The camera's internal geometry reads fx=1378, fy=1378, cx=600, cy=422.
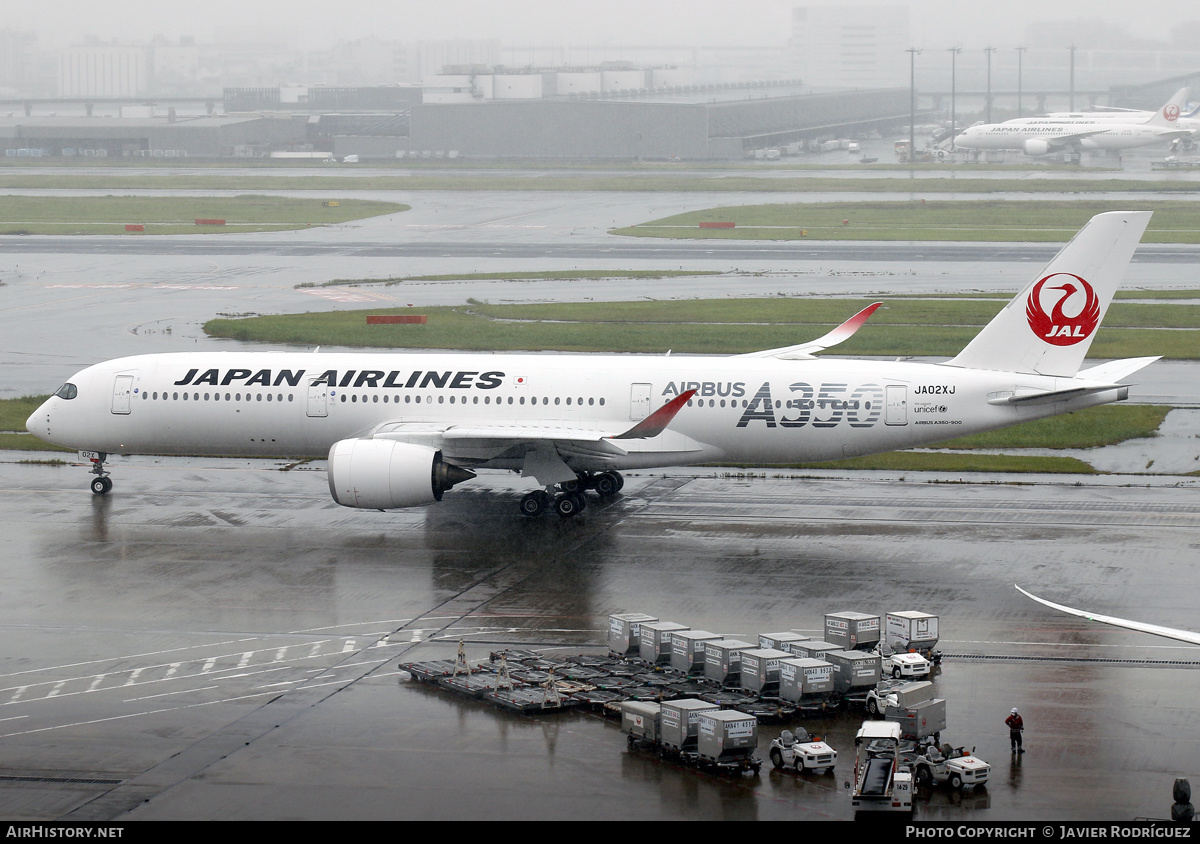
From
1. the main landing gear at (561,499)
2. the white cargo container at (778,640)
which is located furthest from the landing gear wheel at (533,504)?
the white cargo container at (778,640)

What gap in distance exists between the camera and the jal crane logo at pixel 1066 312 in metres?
41.3

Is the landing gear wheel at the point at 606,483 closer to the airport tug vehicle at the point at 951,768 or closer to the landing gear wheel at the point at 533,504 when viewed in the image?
the landing gear wheel at the point at 533,504

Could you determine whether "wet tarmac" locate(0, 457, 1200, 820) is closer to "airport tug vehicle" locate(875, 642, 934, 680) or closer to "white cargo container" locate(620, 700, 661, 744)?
"white cargo container" locate(620, 700, 661, 744)

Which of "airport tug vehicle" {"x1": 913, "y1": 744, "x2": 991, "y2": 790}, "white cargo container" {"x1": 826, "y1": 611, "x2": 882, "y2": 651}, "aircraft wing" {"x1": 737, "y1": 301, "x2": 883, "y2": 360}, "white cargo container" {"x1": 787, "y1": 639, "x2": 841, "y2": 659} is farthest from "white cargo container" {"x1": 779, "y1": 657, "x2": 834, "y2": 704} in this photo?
"aircraft wing" {"x1": 737, "y1": 301, "x2": 883, "y2": 360}

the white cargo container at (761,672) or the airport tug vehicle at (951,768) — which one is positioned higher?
the white cargo container at (761,672)

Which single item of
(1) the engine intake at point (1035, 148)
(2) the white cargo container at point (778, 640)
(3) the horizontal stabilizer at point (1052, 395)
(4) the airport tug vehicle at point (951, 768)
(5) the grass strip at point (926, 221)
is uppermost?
(1) the engine intake at point (1035, 148)

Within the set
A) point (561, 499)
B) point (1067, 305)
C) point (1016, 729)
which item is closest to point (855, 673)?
point (1016, 729)

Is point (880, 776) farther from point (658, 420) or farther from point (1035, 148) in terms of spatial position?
point (1035, 148)

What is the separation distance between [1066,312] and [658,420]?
12.8 meters

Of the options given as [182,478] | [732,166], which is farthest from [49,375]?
[732,166]

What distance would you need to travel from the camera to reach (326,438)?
4434 cm

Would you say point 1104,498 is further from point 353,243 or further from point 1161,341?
point 353,243

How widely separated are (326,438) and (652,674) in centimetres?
1925

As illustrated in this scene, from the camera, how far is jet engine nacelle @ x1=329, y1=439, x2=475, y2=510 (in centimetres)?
3997
